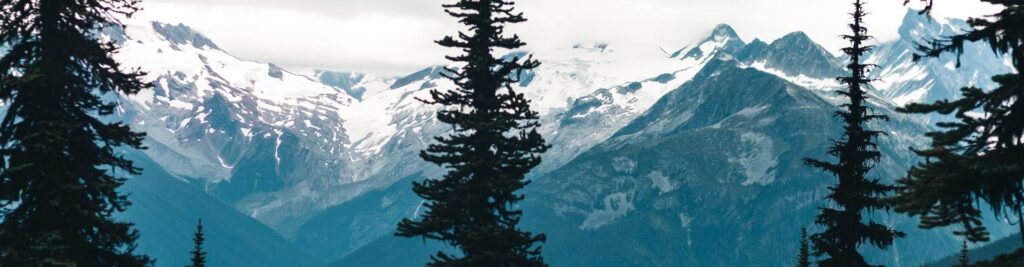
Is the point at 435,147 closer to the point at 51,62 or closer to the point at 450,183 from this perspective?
the point at 450,183

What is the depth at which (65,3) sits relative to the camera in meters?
31.6

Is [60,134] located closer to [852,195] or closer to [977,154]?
[977,154]

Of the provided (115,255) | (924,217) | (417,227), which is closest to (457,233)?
(417,227)

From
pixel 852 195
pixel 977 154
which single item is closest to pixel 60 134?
pixel 977 154

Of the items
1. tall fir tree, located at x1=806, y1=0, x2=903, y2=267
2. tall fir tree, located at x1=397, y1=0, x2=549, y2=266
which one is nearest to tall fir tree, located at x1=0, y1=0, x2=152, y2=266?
tall fir tree, located at x1=397, y1=0, x2=549, y2=266

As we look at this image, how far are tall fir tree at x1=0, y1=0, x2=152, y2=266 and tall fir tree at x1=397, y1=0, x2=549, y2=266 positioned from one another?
336 inches

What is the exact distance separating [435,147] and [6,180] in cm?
1181

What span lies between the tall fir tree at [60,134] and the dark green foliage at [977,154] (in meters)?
19.7

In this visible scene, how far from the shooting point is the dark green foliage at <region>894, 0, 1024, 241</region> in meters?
18.4

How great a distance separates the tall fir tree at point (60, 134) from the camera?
3058cm

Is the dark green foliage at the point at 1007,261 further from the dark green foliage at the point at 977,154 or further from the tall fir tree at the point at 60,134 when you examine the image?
the tall fir tree at the point at 60,134

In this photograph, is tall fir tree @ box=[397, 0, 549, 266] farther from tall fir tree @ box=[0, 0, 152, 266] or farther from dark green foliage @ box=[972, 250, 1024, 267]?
dark green foliage @ box=[972, 250, 1024, 267]

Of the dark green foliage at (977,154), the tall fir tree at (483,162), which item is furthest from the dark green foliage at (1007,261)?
the tall fir tree at (483,162)

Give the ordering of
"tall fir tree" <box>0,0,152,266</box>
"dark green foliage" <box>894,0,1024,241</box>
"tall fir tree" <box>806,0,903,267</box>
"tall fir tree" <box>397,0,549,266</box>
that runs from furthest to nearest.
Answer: "tall fir tree" <box>806,0,903,267</box>
"tall fir tree" <box>397,0,549,266</box>
"tall fir tree" <box>0,0,152,266</box>
"dark green foliage" <box>894,0,1024,241</box>
